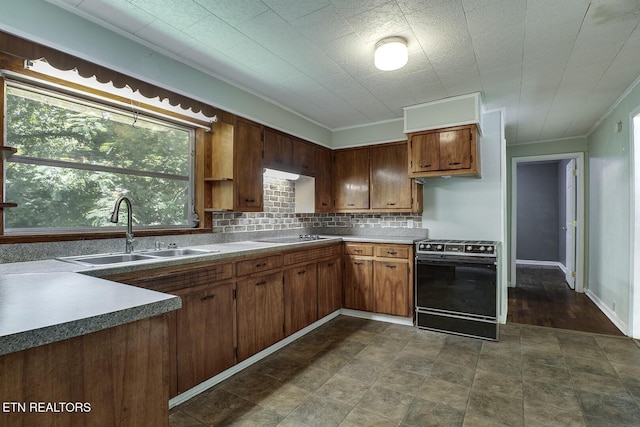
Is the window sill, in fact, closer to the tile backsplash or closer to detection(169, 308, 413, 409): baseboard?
the tile backsplash

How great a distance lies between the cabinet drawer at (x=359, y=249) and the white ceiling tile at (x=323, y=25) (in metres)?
2.23

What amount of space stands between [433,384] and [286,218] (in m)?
2.43

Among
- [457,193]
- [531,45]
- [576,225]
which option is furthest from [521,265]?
[531,45]

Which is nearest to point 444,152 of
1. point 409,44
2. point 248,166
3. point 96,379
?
point 409,44

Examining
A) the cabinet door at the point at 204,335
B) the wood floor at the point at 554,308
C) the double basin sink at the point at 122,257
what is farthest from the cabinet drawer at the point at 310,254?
the wood floor at the point at 554,308

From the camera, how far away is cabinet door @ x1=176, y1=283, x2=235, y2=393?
206cm

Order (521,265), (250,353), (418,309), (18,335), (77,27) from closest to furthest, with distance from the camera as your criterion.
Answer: (18,335) → (77,27) → (250,353) → (418,309) → (521,265)

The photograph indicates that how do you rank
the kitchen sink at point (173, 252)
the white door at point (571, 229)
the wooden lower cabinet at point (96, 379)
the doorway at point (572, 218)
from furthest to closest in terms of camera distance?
the white door at point (571, 229)
the doorway at point (572, 218)
the kitchen sink at point (173, 252)
the wooden lower cabinet at point (96, 379)

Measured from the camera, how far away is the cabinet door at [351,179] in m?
4.17

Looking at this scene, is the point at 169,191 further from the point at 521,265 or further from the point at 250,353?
the point at 521,265

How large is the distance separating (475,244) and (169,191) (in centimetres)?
292

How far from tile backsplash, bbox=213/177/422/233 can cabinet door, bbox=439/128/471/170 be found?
3.02ft

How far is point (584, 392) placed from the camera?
7.16 feet

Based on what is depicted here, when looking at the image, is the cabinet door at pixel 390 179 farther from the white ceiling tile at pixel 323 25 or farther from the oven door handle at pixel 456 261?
the white ceiling tile at pixel 323 25
